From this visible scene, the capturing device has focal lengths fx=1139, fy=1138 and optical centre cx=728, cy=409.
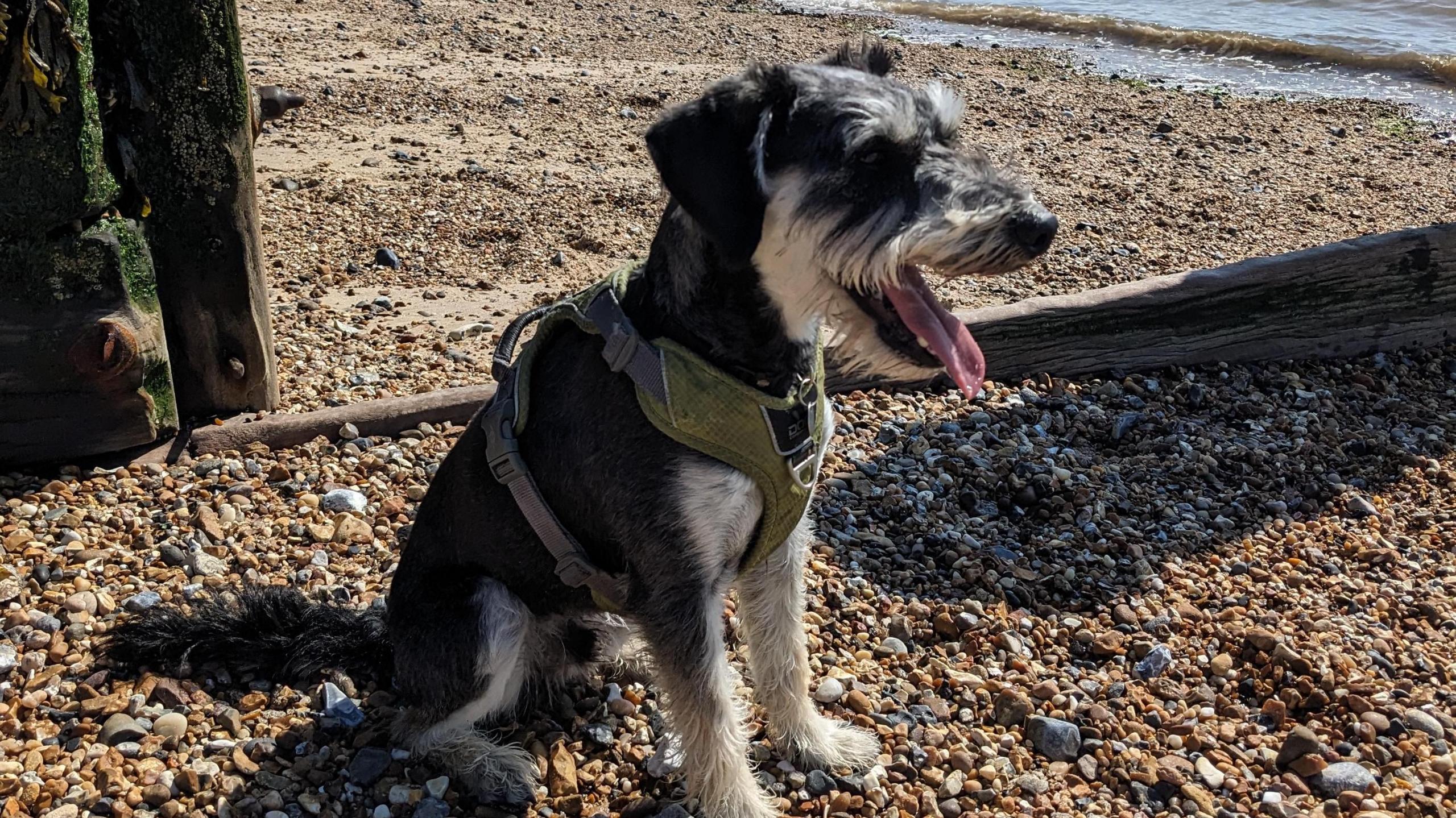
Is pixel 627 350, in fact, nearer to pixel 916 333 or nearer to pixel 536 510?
pixel 536 510

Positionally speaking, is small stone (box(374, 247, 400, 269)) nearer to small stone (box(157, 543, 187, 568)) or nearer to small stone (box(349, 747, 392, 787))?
small stone (box(157, 543, 187, 568))

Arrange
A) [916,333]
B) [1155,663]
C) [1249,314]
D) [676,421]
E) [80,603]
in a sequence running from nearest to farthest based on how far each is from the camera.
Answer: [676,421], [916,333], [80,603], [1155,663], [1249,314]

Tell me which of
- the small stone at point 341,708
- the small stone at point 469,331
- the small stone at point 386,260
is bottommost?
the small stone at point 341,708

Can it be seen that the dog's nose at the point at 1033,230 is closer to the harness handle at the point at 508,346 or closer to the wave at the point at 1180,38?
the harness handle at the point at 508,346

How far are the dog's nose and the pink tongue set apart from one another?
0.34 meters

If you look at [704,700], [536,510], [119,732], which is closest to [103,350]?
A: [119,732]

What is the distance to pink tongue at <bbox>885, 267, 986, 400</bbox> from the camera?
11.3 ft

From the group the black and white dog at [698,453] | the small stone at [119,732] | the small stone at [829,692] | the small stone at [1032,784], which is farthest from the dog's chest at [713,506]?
the small stone at [119,732]

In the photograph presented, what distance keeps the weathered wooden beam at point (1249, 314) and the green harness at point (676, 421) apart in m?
3.07

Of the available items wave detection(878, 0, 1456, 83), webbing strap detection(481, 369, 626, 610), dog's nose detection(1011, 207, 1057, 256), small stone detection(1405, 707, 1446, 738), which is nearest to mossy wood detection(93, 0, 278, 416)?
webbing strap detection(481, 369, 626, 610)

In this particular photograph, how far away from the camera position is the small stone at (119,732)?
3.81 m

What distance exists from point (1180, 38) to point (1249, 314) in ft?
44.5

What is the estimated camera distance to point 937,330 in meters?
3.47

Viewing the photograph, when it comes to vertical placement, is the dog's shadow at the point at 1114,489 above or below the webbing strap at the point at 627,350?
below
